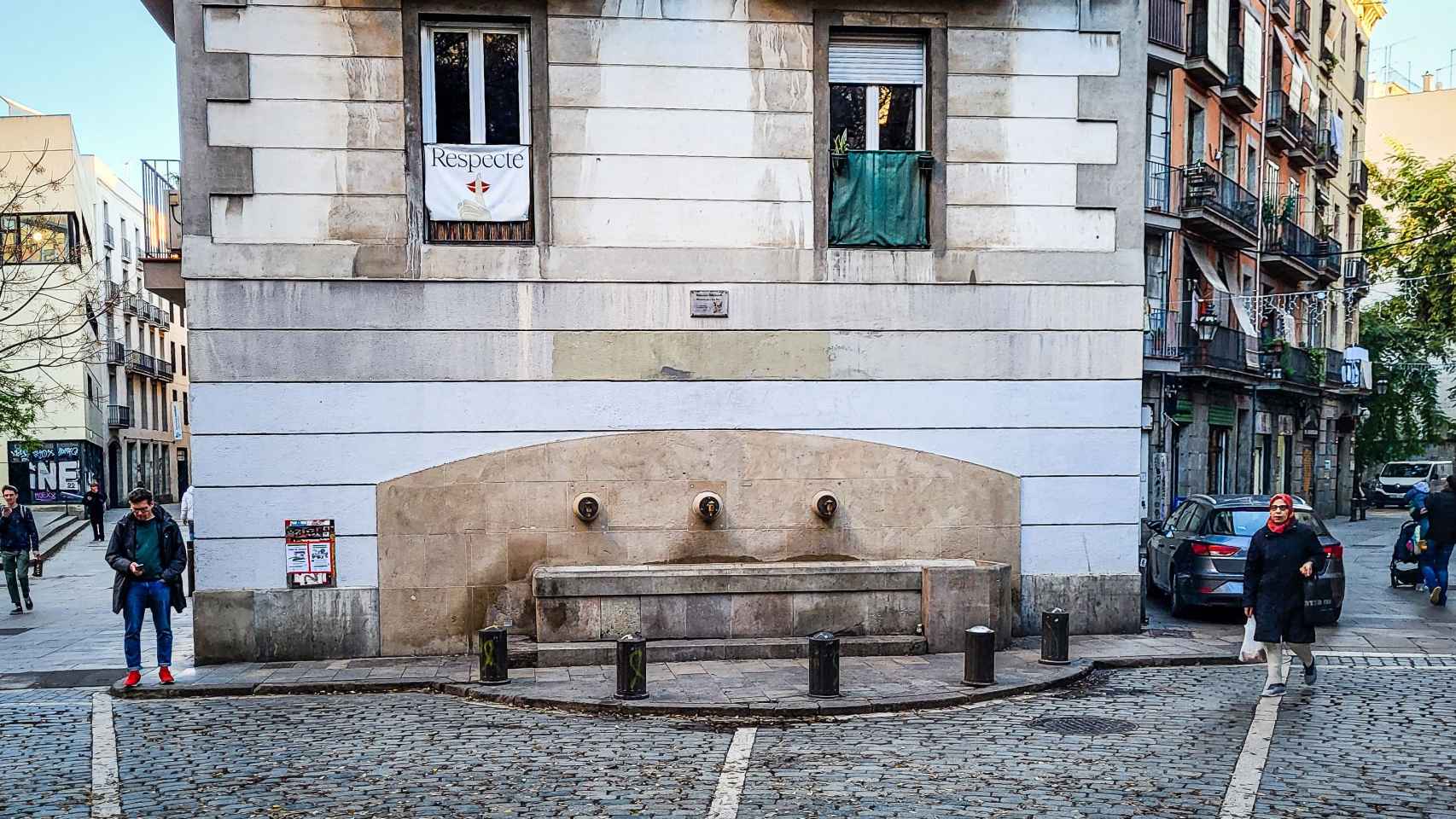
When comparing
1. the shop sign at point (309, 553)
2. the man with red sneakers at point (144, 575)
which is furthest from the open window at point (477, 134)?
the man with red sneakers at point (144, 575)

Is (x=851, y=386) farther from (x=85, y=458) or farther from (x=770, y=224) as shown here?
(x=85, y=458)

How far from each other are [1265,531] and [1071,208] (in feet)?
14.3

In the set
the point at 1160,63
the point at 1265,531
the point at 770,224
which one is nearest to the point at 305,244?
the point at 770,224

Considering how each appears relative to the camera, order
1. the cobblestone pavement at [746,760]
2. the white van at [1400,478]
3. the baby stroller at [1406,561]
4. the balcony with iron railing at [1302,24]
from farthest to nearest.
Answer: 1. the white van at [1400,478]
2. the balcony with iron railing at [1302,24]
3. the baby stroller at [1406,561]
4. the cobblestone pavement at [746,760]

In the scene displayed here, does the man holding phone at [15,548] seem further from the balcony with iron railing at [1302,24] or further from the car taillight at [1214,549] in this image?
the balcony with iron railing at [1302,24]

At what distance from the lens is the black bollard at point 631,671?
9.75 metres

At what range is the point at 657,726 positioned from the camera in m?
9.13

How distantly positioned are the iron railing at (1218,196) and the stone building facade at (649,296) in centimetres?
1479

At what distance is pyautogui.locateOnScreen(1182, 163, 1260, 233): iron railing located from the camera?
26.5 metres

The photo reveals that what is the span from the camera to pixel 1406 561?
1831 cm

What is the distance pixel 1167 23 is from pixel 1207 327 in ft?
22.1

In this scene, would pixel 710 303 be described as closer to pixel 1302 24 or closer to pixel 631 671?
pixel 631 671

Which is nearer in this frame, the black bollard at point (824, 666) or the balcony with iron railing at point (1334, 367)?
the black bollard at point (824, 666)

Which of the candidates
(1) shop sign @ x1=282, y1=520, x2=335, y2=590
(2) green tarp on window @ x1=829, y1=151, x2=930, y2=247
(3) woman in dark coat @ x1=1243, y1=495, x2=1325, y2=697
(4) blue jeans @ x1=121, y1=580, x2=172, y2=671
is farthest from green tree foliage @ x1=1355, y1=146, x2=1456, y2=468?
(4) blue jeans @ x1=121, y1=580, x2=172, y2=671
